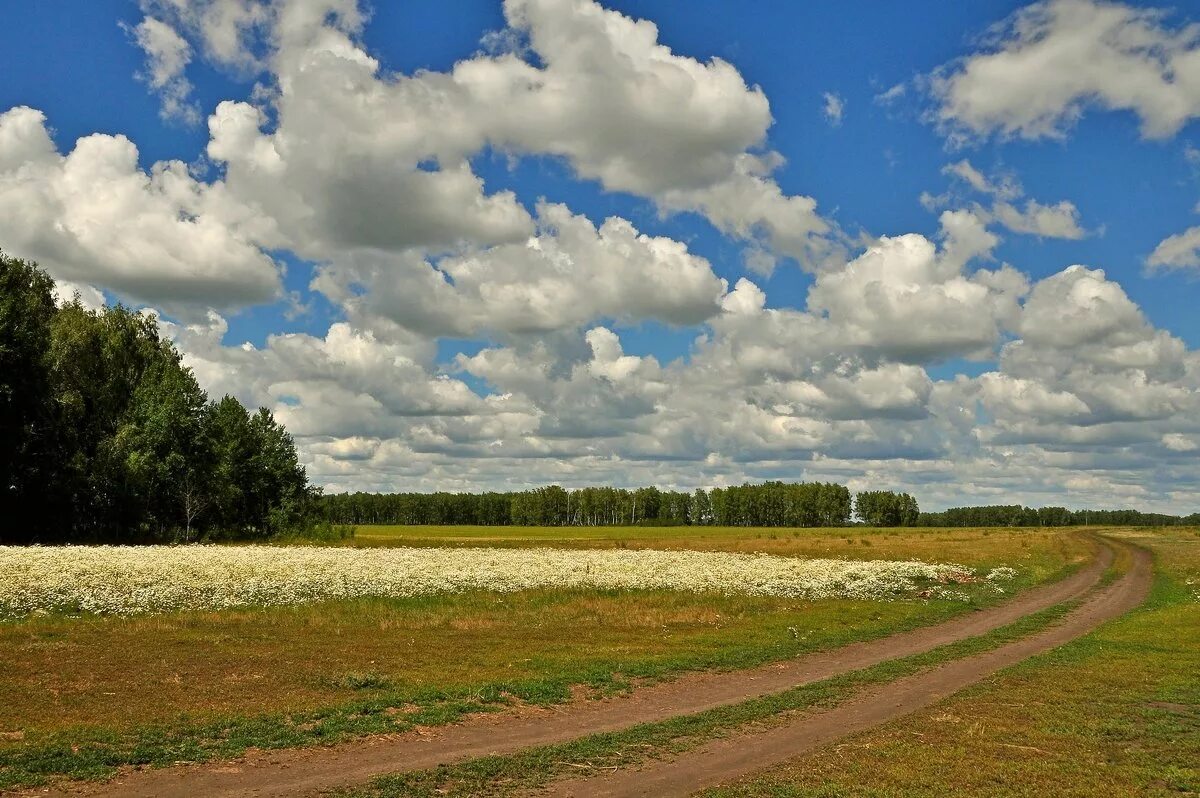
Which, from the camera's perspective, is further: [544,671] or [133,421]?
[133,421]

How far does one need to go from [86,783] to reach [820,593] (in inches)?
1453

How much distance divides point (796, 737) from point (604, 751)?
3.88 metres

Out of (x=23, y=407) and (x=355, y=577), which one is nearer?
(x=355, y=577)

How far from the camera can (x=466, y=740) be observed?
50.5ft

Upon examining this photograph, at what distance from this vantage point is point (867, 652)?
26.4m

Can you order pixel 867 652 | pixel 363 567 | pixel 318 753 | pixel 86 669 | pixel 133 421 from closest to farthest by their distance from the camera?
pixel 318 753 → pixel 86 669 → pixel 867 652 → pixel 363 567 → pixel 133 421

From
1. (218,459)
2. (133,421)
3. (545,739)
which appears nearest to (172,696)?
(545,739)

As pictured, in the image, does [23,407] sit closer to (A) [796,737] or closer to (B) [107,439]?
(B) [107,439]

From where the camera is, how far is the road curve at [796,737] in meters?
12.7

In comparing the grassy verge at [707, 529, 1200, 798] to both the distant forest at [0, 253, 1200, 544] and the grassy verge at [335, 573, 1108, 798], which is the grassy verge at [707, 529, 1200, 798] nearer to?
the grassy verge at [335, 573, 1108, 798]

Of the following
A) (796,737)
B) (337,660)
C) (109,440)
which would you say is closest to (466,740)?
(796,737)

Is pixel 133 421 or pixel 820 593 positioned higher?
pixel 133 421

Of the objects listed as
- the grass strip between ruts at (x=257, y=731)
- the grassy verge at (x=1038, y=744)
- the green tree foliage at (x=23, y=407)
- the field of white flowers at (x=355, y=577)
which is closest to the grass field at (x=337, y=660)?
the grass strip between ruts at (x=257, y=731)

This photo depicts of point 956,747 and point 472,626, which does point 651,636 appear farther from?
point 956,747
